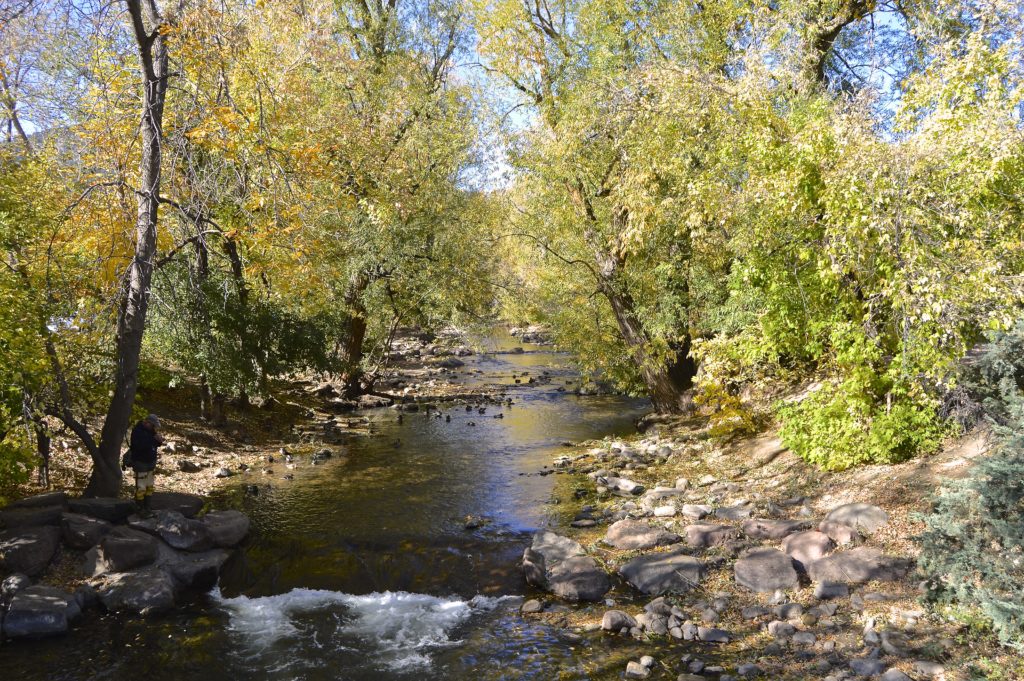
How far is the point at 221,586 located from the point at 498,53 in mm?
18323

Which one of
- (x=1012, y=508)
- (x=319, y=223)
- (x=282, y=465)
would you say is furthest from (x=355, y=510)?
(x=1012, y=508)

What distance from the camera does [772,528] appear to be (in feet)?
33.3

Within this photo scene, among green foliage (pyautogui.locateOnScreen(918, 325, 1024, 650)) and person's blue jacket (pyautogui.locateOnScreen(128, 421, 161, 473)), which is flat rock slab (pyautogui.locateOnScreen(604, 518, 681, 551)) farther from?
person's blue jacket (pyautogui.locateOnScreen(128, 421, 161, 473))

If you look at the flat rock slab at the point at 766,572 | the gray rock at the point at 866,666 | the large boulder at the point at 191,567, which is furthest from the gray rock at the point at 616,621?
the large boulder at the point at 191,567

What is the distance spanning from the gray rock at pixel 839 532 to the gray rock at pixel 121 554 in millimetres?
10058

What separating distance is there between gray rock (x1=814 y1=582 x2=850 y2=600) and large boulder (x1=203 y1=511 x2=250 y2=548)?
9085mm

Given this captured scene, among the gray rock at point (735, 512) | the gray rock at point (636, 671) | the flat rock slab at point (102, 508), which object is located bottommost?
the gray rock at point (636, 671)

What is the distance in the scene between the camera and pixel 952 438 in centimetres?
1034

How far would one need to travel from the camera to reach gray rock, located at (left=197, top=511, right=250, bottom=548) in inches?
440

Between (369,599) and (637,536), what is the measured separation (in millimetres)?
4333

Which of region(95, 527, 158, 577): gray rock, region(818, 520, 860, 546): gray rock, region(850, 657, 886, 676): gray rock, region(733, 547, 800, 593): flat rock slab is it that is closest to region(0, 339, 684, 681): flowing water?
region(95, 527, 158, 577): gray rock

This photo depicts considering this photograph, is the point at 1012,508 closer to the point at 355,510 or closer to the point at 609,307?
the point at 355,510

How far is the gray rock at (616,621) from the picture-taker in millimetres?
8273

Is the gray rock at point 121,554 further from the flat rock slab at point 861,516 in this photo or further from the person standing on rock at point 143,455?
the flat rock slab at point 861,516
